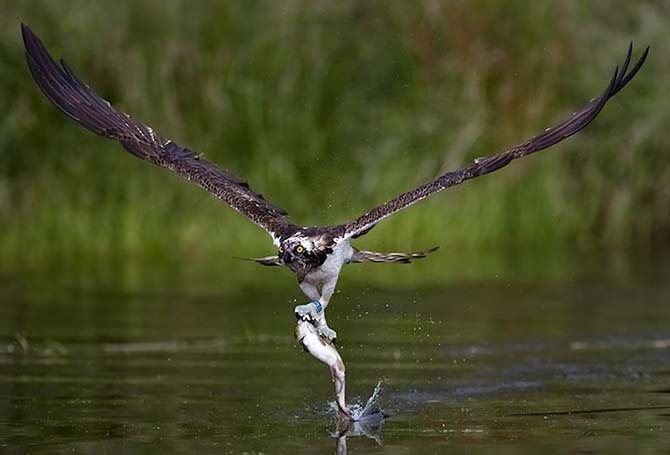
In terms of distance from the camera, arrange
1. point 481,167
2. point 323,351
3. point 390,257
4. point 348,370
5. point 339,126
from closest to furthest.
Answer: point 323,351, point 481,167, point 390,257, point 348,370, point 339,126

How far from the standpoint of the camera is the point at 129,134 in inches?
491

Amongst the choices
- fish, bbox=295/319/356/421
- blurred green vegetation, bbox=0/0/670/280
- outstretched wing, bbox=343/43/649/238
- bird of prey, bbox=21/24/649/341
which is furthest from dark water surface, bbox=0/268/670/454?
blurred green vegetation, bbox=0/0/670/280

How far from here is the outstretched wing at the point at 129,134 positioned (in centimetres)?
1188

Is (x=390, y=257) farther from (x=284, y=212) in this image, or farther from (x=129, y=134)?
(x=129, y=134)

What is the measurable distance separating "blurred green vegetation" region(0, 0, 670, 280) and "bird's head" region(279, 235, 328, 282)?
872 centimetres

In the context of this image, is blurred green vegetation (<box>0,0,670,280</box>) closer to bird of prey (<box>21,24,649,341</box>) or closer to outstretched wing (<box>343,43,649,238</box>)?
bird of prey (<box>21,24,649,341</box>)

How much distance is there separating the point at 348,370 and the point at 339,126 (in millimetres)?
8144

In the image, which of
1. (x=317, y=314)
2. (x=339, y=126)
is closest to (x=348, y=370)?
(x=317, y=314)

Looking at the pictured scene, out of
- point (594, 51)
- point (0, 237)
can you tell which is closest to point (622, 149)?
point (594, 51)

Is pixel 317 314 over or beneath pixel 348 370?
beneath

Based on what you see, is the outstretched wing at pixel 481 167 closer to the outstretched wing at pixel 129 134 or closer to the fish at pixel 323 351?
the fish at pixel 323 351

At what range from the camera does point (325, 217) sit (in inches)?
783

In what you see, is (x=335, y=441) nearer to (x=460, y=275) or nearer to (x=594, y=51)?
(x=460, y=275)

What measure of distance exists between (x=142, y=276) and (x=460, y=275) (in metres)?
2.91
